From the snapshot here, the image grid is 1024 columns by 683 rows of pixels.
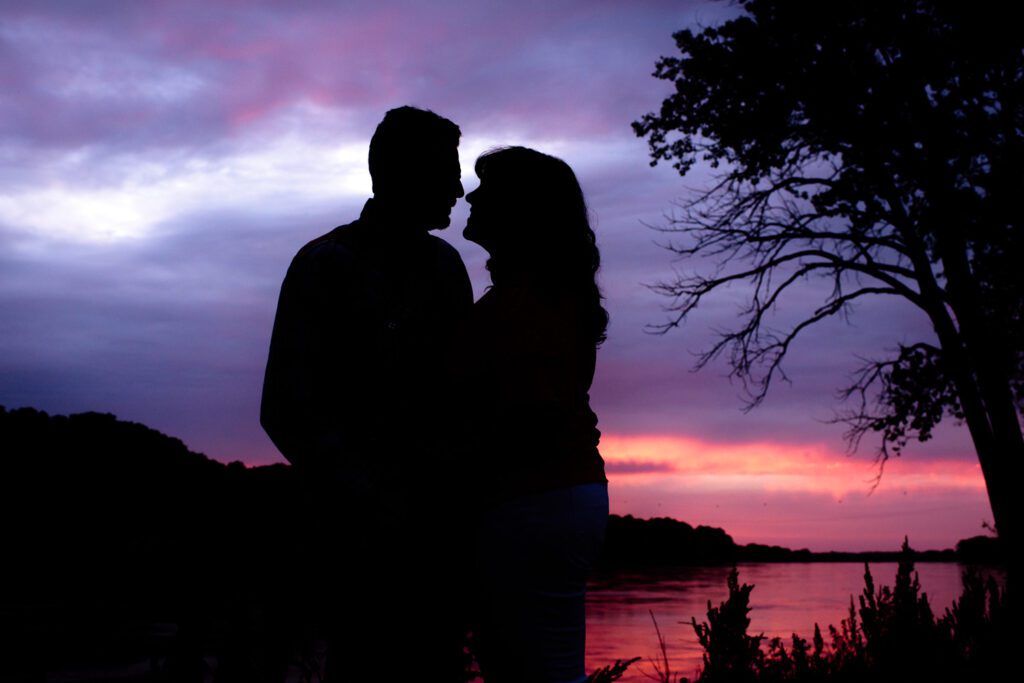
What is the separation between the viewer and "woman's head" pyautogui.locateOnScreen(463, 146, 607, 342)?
2604mm

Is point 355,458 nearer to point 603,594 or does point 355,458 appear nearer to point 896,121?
point 896,121

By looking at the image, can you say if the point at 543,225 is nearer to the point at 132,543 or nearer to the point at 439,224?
the point at 439,224

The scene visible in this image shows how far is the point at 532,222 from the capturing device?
261 centimetres

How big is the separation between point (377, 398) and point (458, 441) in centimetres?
35

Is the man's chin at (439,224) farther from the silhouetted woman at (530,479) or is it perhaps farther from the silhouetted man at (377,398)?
the silhouetted woman at (530,479)

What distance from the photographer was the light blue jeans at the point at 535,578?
7.84 feet

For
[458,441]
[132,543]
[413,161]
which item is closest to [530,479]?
[458,441]

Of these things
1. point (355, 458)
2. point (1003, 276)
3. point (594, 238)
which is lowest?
point (355, 458)

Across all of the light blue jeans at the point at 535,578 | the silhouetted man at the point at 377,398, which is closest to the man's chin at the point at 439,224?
the silhouetted man at the point at 377,398

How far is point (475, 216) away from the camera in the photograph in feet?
8.77

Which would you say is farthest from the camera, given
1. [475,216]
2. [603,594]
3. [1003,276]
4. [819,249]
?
[603,594]

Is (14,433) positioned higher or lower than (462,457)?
higher

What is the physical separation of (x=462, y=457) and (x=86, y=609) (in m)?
18.3

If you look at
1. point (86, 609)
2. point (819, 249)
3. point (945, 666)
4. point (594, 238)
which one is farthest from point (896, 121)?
point (86, 609)
